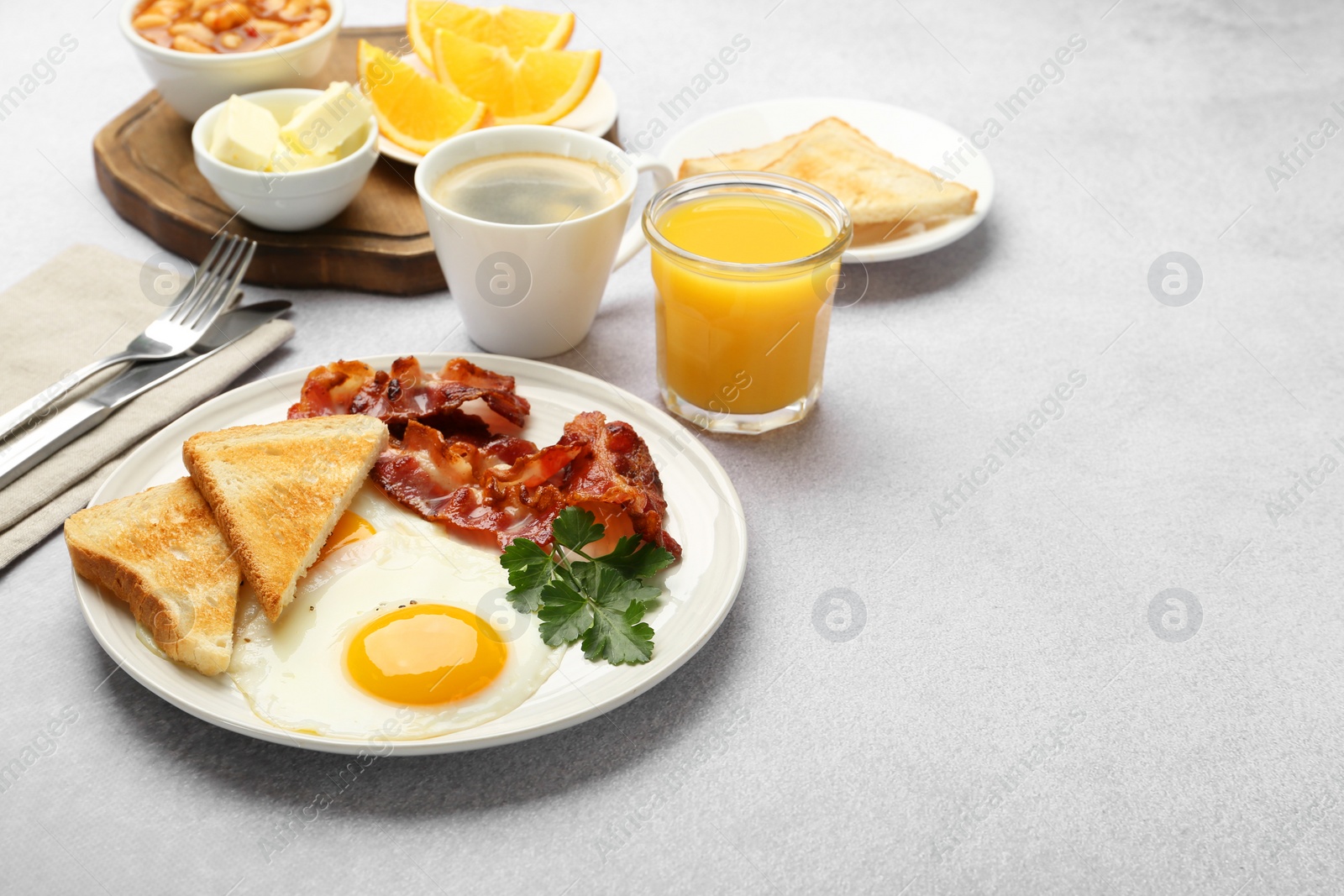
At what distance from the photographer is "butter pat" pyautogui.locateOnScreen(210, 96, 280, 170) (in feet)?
9.09

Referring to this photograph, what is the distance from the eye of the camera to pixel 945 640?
6.79 ft

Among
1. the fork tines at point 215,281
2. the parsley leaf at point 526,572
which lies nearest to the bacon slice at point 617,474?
the parsley leaf at point 526,572

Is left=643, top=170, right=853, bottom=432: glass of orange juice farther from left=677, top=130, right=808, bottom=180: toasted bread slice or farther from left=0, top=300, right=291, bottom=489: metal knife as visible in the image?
left=0, top=300, right=291, bottom=489: metal knife

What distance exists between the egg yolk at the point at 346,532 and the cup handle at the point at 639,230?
0.97 m

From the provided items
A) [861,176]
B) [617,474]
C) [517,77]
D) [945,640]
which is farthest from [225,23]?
[945,640]

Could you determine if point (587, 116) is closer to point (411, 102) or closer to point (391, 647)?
point (411, 102)

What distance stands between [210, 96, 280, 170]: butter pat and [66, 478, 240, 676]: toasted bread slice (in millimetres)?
1096

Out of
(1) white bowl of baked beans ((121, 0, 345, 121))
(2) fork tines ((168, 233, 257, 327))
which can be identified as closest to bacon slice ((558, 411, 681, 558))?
(2) fork tines ((168, 233, 257, 327))

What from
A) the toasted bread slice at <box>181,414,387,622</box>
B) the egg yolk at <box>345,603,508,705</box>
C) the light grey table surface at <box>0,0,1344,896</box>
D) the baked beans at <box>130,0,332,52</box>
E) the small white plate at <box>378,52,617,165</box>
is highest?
the baked beans at <box>130,0,332,52</box>

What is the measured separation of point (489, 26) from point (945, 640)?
246cm

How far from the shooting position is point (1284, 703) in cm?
198

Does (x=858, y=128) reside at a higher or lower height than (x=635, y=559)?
lower

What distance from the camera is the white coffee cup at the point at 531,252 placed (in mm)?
2504

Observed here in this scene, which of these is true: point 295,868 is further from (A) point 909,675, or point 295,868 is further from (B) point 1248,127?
(B) point 1248,127
